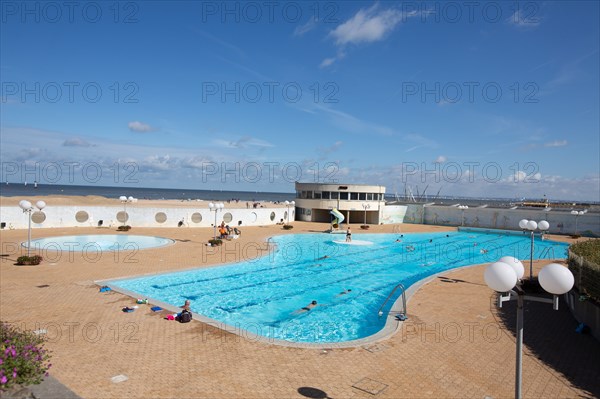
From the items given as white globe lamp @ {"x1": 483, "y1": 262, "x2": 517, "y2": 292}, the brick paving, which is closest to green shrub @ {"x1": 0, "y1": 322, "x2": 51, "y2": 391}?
the brick paving

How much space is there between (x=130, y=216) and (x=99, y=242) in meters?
7.09

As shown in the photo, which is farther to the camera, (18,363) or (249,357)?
(249,357)

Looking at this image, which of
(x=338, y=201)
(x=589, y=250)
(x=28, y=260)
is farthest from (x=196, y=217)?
(x=589, y=250)

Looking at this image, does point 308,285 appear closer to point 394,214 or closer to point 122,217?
point 122,217

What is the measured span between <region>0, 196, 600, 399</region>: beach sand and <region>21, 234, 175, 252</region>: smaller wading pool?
33.6 feet

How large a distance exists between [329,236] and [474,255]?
1294cm

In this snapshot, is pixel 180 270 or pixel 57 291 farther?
pixel 180 270

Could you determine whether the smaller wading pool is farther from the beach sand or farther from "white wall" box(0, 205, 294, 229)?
the beach sand

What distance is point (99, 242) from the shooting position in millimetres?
28359

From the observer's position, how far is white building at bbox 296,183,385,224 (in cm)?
4709

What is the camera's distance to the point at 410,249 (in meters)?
31.6

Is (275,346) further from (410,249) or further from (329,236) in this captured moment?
(329,236)

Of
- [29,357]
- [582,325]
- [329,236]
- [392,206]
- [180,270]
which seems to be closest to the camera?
[29,357]

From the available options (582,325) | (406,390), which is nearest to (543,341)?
(582,325)
